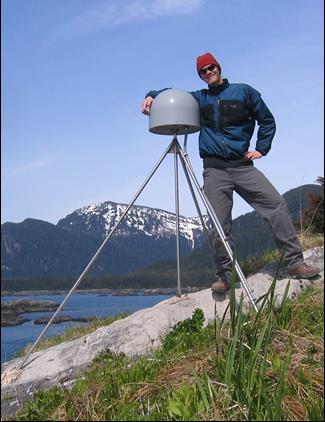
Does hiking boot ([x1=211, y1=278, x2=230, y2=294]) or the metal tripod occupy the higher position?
the metal tripod

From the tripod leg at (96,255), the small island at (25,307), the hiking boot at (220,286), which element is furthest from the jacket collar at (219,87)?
the small island at (25,307)

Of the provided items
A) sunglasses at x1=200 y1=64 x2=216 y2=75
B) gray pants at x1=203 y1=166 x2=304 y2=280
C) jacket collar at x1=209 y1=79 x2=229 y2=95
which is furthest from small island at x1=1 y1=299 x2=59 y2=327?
sunglasses at x1=200 y1=64 x2=216 y2=75

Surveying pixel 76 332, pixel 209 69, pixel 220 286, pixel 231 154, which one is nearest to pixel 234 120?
pixel 231 154

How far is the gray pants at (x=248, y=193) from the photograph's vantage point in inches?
240

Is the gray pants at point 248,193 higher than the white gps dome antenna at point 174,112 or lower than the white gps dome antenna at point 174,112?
lower

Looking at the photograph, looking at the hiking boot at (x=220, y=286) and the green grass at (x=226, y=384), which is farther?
the hiking boot at (x=220, y=286)

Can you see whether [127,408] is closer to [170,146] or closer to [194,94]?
[170,146]

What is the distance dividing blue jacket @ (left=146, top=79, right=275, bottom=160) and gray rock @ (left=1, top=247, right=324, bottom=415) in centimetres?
154

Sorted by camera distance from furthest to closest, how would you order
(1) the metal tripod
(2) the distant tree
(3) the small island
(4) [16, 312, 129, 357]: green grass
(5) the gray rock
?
(3) the small island
(2) the distant tree
(4) [16, 312, 129, 357]: green grass
(1) the metal tripod
(5) the gray rock

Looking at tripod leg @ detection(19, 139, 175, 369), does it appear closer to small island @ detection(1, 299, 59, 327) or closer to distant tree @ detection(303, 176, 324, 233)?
distant tree @ detection(303, 176, 324, 233)

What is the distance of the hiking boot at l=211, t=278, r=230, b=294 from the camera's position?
20.4ft

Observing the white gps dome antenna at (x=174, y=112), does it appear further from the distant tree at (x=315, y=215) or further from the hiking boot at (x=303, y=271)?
the distant tree at (x=315, y=215)

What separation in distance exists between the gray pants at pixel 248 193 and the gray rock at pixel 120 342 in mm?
500

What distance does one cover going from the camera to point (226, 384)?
2.83 m
